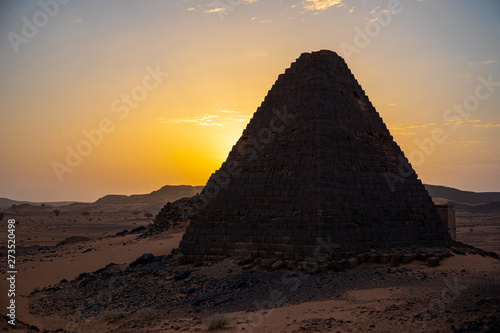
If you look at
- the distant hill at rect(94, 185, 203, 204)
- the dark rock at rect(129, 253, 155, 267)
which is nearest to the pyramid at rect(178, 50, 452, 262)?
the dark rock at rect(129, 253, 155, 267)

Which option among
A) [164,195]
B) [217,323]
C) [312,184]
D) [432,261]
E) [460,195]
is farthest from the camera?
[164,195]

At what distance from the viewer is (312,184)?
13016 millimetres

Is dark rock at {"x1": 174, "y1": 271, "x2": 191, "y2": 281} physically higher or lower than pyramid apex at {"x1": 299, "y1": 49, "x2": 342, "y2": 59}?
lower

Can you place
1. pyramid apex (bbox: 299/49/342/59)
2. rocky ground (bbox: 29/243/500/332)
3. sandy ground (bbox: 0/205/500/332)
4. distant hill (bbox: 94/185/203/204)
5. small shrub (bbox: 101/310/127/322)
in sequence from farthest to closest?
distant hill (bbox: 94/185/203/204) < pyramid apex (bbox: 299/49/342/59) < small shrub (bbox: 101/310/127/322) < rocky ground (bbox: 29/243/500/332) < sandy ground (bbox: 0/205/500/332)

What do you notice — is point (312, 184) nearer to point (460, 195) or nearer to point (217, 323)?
point (217, 323)

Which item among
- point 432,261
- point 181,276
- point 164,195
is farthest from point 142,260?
point 164,195

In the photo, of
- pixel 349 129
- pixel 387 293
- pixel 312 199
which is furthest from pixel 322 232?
pixel 349 129

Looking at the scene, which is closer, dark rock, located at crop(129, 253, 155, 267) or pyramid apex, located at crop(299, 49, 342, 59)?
pyramid apex, located at crop(299, 49, 342, 59)

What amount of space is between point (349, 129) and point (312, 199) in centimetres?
309

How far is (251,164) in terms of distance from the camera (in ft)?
48.0

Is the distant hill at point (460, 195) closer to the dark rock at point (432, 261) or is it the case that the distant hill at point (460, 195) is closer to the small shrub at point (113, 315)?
the dark rock at point (432, 261)

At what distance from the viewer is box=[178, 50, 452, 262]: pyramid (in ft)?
42.2

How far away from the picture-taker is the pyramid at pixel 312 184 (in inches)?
507

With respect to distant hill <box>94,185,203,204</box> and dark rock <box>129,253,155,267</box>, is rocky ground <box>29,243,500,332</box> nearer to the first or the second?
dark rock <box>129,253,155,267</box>
